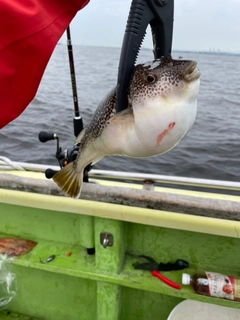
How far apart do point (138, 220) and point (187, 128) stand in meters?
1.33

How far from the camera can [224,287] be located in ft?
7.28

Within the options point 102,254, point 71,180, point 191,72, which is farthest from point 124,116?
point 102,254

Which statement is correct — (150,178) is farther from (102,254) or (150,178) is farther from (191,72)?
(191,72)

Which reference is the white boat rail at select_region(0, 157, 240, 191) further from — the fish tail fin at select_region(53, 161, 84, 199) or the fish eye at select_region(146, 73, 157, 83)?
the fish eye at select_region(146, 73, 157, 83)

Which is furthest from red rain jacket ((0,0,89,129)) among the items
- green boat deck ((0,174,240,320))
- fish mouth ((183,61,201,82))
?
green boat deck ((0,174,240,320))

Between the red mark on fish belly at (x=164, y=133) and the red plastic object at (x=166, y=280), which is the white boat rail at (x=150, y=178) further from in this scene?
the red mark on fish belly at (x=164, y=133)

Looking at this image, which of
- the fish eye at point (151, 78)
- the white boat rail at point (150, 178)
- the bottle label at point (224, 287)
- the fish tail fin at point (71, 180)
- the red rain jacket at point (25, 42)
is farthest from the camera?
the white boat rail at point (150, 178)

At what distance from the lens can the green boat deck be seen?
2.29 m

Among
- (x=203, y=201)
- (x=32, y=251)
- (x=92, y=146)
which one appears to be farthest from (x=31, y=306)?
(x=92, y=146)

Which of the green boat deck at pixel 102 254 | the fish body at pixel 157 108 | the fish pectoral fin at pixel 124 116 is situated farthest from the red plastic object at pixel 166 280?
the fish pectoral fin at pixel 124 116

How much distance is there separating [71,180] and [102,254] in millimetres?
1162

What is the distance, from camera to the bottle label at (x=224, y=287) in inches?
86.9

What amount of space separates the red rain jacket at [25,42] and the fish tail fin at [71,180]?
18.6 inches

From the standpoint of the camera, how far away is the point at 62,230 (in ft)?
8.94
